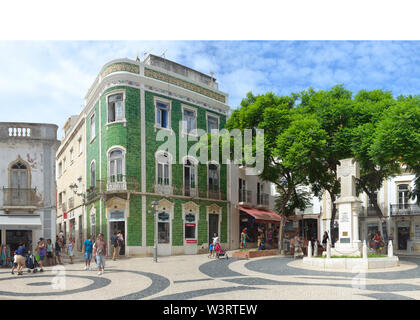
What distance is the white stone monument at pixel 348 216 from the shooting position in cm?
1773

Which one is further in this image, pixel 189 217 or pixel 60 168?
pixel 60 168

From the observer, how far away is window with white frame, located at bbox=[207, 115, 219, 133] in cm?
2777

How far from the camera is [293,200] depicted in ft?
103

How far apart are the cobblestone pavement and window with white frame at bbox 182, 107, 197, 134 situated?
1111cm

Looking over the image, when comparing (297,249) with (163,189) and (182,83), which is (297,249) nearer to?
(163,189)

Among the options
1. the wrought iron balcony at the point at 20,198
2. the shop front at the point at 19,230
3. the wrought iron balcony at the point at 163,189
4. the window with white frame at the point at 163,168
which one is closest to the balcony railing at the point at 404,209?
the wrought iron balcony at the point at 163,189

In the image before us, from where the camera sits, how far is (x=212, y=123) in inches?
1104

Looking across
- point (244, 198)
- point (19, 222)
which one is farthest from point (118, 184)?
point (244, 198)

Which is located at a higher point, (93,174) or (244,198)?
(93,174)

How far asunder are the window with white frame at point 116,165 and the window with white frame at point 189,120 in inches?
183

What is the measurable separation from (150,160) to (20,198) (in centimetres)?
756
